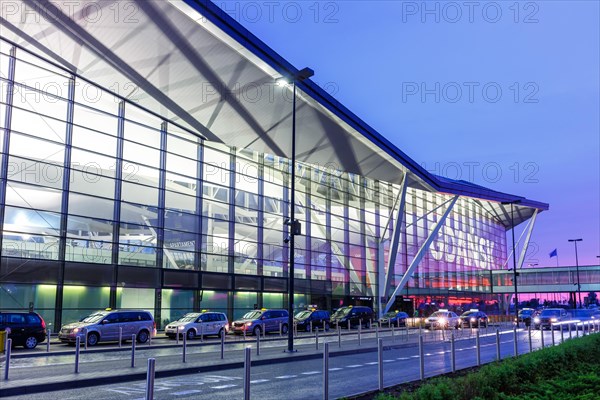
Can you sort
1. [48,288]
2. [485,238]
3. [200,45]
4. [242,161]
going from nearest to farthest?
[200,45]
[48,288]
[242,161]
[485,238]

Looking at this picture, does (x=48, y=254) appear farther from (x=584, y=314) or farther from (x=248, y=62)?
(x=584, y=314)

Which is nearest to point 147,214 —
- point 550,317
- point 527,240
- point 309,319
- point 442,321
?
point 309,319

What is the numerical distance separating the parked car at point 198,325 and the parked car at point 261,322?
5.85ft

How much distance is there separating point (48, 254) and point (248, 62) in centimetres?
1556

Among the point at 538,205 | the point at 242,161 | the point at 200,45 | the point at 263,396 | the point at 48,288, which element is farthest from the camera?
the point at 538,205

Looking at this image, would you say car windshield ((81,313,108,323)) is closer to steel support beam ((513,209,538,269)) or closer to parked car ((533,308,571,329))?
parked car ((533,308,571,329))

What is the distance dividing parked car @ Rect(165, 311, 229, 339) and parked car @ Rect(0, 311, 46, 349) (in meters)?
8.30

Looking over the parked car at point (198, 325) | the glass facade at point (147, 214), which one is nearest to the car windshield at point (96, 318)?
the parked car at point (198, 325)

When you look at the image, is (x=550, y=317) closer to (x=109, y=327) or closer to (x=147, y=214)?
(x=147, y=214)

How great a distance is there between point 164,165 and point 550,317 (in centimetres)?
3171

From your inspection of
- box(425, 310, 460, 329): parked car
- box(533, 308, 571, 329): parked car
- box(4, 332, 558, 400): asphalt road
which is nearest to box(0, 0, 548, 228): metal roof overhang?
box(4, 332, 558, 400): asphalt road

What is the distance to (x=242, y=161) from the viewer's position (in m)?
47.1

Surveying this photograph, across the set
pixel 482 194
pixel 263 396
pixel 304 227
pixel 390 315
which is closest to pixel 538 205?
pixel 482 194

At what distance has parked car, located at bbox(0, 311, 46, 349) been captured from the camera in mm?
25656
